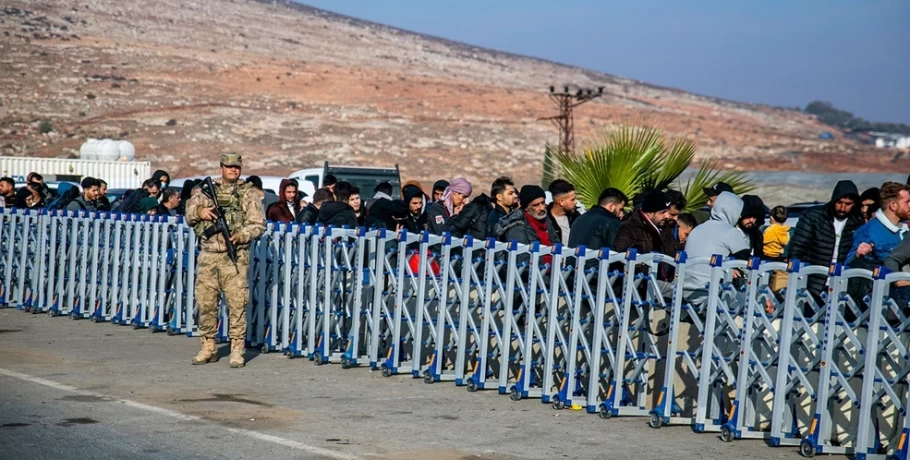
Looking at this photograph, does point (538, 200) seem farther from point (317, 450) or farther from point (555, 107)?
point (555, 107)

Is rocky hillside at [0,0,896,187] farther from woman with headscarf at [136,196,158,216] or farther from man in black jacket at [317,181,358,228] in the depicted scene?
man in black jacket at [317,181,358,228]

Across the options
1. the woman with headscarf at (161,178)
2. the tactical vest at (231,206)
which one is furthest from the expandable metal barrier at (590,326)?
the woman with headscarf at (161,178)

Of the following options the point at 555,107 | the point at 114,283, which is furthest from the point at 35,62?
the point at 114,283

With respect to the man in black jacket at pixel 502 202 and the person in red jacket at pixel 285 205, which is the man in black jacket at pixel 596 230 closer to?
the man in black jacket at pixel 502 202

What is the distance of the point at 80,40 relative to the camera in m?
92.2

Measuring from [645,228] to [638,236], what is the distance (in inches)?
5.8

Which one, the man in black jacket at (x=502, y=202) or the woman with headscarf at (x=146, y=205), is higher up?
the man in black jacket at (x=502, y=202)

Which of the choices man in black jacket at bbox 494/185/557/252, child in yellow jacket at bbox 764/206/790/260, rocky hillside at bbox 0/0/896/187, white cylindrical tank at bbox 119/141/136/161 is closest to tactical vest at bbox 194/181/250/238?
man in black jacket at bbox 494/185/557/252

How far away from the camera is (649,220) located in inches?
427

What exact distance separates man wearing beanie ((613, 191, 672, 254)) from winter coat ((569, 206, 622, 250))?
0.25 ft

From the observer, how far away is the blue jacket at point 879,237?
32.1ft

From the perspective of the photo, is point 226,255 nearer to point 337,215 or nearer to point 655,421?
point 337,215

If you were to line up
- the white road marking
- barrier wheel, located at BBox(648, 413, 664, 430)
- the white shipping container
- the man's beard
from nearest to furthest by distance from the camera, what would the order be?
the white road marking
barrier wheel, located at BBox(648, 413, 664, 430)
the man's beard
the white shipping container

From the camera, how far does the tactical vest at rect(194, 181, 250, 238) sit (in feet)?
38.4
